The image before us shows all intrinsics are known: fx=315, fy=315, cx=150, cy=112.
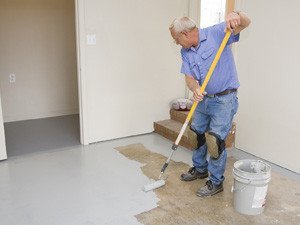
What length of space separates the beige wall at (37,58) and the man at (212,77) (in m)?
2.84

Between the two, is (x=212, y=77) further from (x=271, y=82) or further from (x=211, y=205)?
(x=271, y=82)

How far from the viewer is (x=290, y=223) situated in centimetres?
221

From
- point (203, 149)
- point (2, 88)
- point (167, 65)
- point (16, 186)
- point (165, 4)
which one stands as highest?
point (165, 4)

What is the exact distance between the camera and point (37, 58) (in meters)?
4.60

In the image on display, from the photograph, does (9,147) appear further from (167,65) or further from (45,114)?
(167,65)

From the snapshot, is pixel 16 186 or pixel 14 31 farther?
pixel 14 31

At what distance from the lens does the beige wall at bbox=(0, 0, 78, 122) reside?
4.37m

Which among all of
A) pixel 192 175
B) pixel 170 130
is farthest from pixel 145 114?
pixel 192 175

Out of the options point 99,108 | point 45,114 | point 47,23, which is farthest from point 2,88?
point 99,108

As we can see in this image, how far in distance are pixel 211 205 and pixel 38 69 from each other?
333cm

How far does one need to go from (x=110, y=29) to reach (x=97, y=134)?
4.08 ft

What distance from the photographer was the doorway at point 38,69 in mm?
4301

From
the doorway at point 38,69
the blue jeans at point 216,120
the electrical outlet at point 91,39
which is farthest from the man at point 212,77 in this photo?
the doorway at point 38,69

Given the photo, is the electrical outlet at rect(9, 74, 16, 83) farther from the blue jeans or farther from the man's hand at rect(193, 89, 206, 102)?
the man's hand at rect(193, 89, 206, 102)
